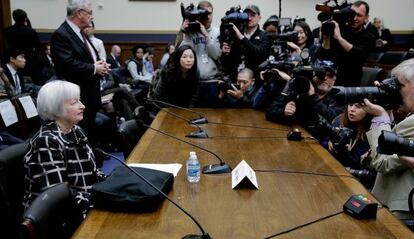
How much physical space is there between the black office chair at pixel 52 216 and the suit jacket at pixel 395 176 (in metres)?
1.23

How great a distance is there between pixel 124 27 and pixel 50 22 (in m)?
1.34

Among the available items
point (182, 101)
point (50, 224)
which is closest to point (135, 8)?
point (182, 101)

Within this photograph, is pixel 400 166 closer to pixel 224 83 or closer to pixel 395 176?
pixel 395 176

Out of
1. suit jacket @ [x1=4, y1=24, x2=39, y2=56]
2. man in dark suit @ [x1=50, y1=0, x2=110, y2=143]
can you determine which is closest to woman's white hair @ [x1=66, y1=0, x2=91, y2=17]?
man in dark suit @ [x1=50, y1=0, x2=110, y2=143]

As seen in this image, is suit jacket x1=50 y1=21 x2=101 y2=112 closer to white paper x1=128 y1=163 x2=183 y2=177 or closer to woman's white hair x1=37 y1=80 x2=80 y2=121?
woman's white hair x1=37 y1=80 x2=80 y2=121

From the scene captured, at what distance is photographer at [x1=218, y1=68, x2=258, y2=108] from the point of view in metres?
3.64

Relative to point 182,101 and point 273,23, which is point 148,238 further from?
point 273,23

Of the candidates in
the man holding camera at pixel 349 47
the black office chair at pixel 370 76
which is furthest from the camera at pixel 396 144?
the man holding camera at pixel 349 47

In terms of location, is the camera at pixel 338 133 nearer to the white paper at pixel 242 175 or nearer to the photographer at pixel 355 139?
the photographer at pixel 355 139

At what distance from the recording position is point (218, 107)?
3.78m

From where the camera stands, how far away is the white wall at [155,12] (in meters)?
8.22

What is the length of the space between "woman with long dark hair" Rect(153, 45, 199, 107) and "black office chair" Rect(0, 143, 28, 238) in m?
1.81

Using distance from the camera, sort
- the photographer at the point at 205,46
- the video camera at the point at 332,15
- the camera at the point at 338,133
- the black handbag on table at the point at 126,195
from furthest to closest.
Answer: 1. the photographer at the point at 205,46
2. the video camera at the point at 332,15
3. the camera at the point at 338,133
4. the black handbag on table at the point at 126,195

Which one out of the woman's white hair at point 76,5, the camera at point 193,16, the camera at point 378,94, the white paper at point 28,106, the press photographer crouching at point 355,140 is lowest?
the white paper at point 28,106
